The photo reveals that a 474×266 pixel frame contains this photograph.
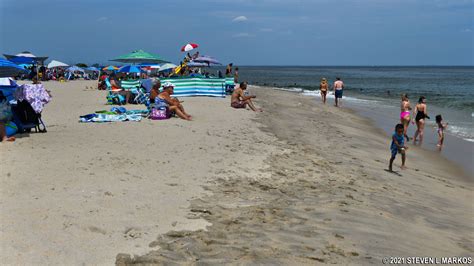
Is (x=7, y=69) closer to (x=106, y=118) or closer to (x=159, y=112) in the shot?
(x=106, y=118)

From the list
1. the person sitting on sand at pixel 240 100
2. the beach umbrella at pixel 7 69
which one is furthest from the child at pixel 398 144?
the person sitting on sand at pixel 240 100

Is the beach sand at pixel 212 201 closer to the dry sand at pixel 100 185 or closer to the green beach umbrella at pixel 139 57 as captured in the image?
the dry sand at pixel 100 185

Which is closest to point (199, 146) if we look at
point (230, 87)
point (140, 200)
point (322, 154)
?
point (322, 154)

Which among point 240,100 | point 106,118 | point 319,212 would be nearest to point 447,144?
point 240,100

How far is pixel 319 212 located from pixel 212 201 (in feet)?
4.12

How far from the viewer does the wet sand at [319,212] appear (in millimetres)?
4121

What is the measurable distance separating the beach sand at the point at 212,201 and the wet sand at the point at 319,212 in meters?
0.02

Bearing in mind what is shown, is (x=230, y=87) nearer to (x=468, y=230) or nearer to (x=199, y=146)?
(x=199, y=146)

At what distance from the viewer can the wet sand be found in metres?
4.12

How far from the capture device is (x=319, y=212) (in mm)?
5316

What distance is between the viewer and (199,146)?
836 cm

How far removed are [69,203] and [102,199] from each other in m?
0.36

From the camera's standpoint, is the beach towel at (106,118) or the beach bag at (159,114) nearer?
the beach towel at (106,118)

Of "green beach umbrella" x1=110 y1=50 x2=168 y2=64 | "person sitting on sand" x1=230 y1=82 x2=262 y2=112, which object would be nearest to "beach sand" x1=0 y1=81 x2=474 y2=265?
"person sitting on sand" x1=230 y1=82 x2=262 y2=112
